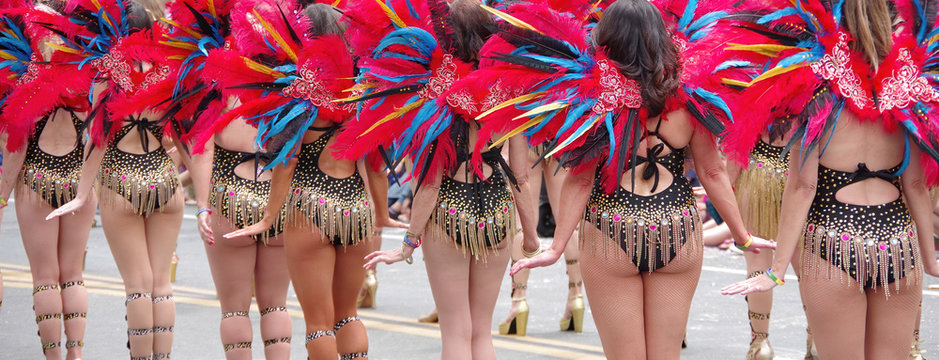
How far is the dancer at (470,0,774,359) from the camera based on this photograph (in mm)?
3689

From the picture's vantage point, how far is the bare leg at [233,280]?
16.4 ft

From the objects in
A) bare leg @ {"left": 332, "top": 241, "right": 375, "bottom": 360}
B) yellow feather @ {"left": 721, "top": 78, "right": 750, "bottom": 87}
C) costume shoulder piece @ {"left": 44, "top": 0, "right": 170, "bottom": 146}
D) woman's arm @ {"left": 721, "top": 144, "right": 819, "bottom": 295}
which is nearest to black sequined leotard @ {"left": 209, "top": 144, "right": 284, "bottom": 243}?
bare leg @ {"left": 332, "top": 241, "right": 375, "bottom": 360}

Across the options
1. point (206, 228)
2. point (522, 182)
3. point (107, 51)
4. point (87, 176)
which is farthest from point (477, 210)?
point (107, 51)

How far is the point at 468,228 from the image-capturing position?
4.36 m

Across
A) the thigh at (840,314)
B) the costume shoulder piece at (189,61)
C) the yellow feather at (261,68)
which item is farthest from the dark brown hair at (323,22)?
the thigh at (840,314)

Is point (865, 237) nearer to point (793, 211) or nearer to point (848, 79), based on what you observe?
point (793, 211)

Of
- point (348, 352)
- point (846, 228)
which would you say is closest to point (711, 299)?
point (348, 352)

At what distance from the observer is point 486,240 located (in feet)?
14.5

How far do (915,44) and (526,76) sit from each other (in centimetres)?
145

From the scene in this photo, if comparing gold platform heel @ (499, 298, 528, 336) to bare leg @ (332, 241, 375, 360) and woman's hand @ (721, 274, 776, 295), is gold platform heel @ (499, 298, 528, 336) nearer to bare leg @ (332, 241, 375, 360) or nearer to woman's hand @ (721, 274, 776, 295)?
bare leg @ (332, 241, 375, 360)

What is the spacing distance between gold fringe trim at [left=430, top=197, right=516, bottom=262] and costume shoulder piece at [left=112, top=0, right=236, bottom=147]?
1470mm

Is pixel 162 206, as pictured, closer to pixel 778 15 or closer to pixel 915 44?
pixel 778 15

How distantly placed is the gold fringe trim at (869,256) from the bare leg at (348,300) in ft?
7.29

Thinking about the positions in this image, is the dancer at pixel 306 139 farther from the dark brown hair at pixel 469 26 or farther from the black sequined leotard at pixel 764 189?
the black sequined leotard at pixel 764 189
